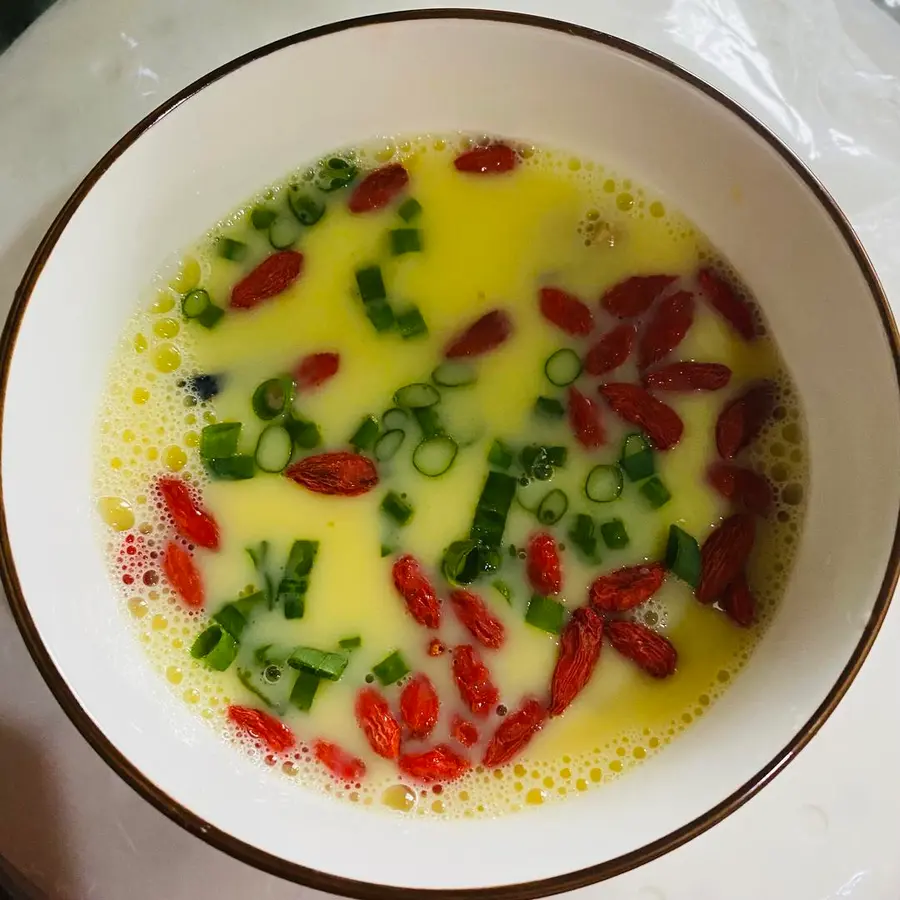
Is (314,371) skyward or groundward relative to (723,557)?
groundward

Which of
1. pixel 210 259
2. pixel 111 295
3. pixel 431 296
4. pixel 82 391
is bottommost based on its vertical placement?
pixel 82 391

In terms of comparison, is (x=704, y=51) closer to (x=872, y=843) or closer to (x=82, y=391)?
(x=82, y=391)

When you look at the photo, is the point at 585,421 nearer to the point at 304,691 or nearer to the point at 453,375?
the point at 453,375

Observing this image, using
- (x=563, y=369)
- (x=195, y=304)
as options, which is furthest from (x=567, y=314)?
(x=195, y=304)

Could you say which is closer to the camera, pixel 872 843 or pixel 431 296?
pixel 872 843

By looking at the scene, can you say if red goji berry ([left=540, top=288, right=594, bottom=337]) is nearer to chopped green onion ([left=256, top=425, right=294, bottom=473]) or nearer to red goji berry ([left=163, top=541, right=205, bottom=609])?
chopped green onion ([left=256, top=425, right=294, bottom=473])

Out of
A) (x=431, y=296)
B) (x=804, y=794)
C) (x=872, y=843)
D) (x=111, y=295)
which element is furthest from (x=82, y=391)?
(x=872, y=843)
